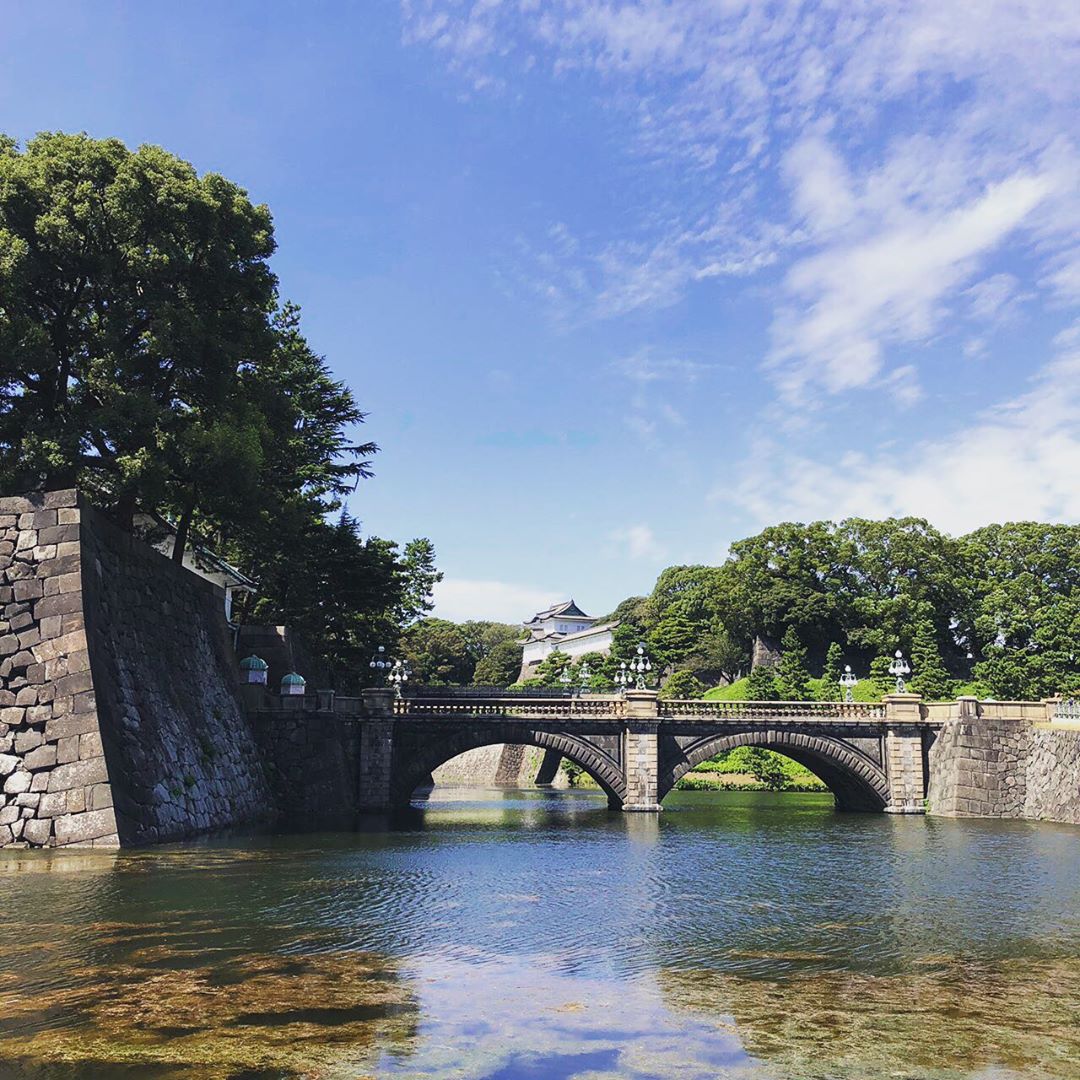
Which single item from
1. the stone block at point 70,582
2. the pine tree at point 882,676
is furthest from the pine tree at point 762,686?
the stone block at point 70,582

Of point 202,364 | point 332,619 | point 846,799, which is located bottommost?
point 846,799

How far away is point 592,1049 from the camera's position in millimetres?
8375

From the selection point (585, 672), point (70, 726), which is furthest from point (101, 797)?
point (585, 672)

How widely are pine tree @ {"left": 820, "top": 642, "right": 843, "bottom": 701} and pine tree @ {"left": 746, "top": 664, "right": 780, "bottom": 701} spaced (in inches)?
160

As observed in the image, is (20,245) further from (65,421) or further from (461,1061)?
(461,1061)

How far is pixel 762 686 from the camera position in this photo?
69.3m

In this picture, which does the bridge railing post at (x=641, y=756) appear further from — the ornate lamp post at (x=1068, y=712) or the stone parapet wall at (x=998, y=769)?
the ornate lamp post at (x=1068, y=712)

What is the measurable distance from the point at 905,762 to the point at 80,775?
3470cm

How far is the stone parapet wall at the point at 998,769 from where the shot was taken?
3838 cm

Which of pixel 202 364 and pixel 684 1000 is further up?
pixel 202 364

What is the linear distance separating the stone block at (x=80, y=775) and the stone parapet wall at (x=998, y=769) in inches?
1327

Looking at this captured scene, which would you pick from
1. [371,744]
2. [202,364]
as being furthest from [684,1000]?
[371,744]

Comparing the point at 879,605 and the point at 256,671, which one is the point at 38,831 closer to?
the point at 256,671

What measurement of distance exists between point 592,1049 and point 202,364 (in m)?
23.2
